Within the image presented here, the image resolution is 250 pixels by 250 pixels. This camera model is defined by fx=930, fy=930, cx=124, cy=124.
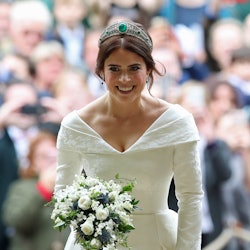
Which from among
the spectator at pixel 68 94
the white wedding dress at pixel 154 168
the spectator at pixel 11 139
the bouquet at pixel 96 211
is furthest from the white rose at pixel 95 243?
the spectator at pixel 68 94

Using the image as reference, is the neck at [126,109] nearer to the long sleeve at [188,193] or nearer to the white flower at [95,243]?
the long sleeve at [188,193]

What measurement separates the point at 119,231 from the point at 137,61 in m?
0.70

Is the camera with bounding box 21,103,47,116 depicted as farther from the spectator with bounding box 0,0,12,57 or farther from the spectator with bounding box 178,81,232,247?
the spectator with bounding box 178,81,232,247

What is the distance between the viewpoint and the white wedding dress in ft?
12.9

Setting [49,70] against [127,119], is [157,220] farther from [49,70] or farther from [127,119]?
[49,70]

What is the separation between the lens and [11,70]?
8117mm

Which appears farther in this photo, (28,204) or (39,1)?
(39,1)

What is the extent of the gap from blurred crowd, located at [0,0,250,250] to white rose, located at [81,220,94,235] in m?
3.83

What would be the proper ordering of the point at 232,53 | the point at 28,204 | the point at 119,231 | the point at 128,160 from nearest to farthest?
1. the point at 119,231
2. the point at 128,160
3. the point at 28,204
4. the point at 232,53

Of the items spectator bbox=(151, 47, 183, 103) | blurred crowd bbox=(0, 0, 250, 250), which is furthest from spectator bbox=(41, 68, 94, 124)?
spectator bbox=(151, 47, 183, 103)

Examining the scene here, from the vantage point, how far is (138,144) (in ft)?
13.1

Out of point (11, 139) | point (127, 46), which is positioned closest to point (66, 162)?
point (127, 46)

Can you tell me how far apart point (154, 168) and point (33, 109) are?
417 centimetres

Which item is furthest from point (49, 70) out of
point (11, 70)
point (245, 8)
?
point (245, 8)
